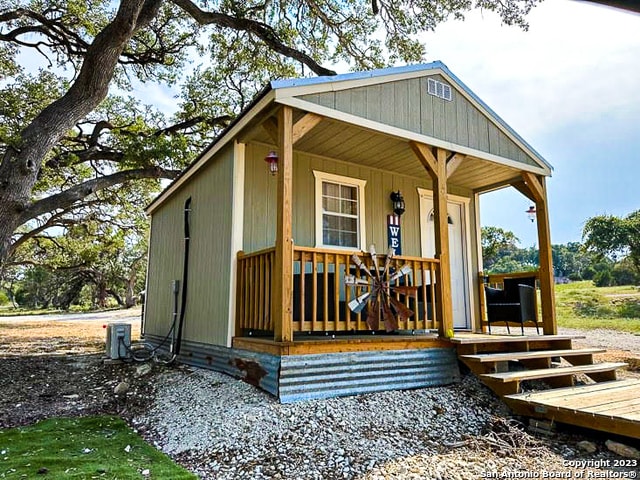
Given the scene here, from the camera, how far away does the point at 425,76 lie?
590cm

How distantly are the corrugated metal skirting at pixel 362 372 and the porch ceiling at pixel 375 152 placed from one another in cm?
262

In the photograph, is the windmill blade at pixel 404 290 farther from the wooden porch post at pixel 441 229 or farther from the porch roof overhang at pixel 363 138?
the porch roof overhang at pixel 363 138

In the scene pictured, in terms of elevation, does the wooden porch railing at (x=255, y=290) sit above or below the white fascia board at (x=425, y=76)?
below

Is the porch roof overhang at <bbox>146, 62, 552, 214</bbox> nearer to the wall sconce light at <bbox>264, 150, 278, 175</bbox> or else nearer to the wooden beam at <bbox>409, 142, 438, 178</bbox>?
the wooden beam at <bbox>409, 142, 438, 178</bbox>

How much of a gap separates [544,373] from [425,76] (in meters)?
3.84

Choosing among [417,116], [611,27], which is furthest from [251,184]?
[611,27]

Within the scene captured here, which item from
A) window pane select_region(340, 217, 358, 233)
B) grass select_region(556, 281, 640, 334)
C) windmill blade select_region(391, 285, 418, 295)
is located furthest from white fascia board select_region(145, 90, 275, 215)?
grass select_region(556, 281, 640, 334)

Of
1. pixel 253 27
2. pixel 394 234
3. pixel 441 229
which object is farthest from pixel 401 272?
pixel 253 27

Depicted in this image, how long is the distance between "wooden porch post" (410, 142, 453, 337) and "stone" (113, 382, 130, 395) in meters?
3.75

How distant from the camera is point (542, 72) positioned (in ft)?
34.6

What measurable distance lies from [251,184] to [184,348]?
2.68 meters

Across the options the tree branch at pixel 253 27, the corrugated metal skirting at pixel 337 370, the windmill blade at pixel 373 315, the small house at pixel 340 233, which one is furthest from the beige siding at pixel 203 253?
the tree branch at pixel 253 27

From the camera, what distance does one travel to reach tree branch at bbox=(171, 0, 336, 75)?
10047 mm

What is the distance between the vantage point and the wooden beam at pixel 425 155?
5.62 metres
